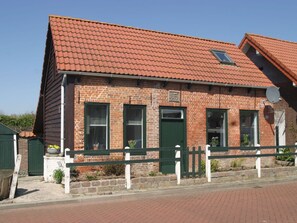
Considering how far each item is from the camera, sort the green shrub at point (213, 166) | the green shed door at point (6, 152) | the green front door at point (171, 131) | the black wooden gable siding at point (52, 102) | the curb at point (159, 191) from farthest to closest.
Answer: the green shed door at point (6, 152) → the black wooden gable siding at point (52, 102) → the green front door at point (171, 131) → the green shrub at point (213, 166) → the curb at point (159, 191)

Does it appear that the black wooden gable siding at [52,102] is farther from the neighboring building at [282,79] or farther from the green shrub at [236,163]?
the neighboring building at [282,79]

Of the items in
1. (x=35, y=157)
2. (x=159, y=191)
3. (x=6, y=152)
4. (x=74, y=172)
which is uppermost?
(x=6, y=152)

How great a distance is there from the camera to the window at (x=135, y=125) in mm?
14438

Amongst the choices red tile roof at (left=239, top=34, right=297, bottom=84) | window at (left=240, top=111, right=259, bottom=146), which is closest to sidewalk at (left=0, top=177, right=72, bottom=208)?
window at (left=240, top=111, right=259, bottom=146)

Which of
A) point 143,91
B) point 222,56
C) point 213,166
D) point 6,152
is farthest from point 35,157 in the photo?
point 222,56

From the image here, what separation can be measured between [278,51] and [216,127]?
309 inches

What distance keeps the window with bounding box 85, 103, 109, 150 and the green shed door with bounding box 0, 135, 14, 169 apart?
636cm

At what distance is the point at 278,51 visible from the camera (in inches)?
858

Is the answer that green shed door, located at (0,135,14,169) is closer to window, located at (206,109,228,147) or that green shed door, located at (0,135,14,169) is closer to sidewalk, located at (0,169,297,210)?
sidewalk, located at (0,169,297,210)

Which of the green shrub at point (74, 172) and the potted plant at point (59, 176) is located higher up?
the green shrub at point (74, 172)

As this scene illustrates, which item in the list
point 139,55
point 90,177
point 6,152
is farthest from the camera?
point 6,152

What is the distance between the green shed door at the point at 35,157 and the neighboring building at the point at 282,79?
1200 centimetres

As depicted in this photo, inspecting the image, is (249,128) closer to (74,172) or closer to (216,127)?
(216,127)

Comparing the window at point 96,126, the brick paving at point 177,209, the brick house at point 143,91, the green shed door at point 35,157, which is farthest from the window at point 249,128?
the green shed door at point 35,157
